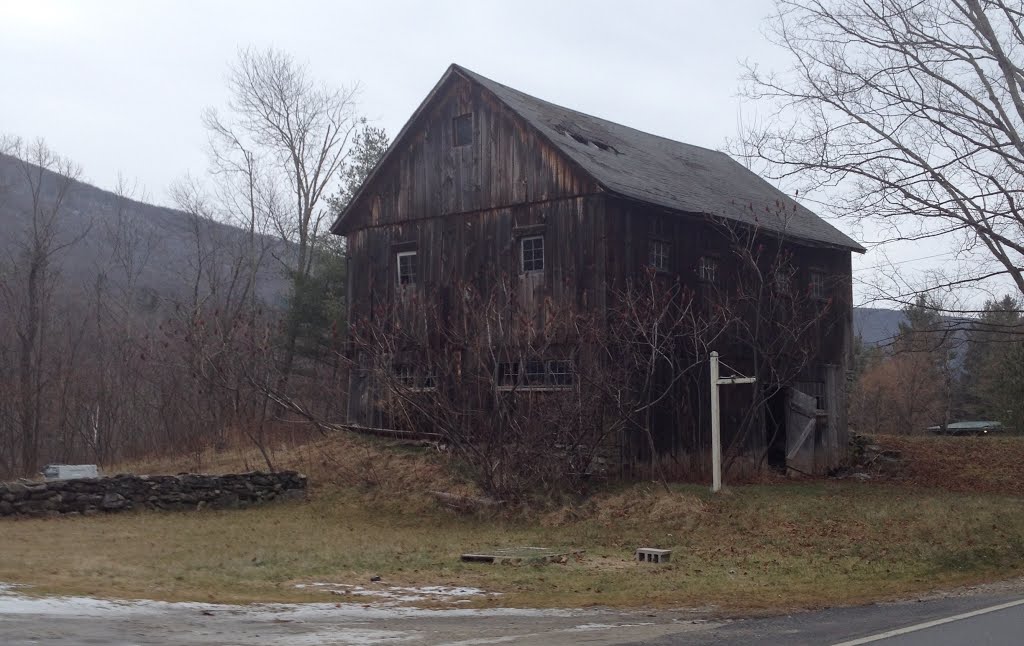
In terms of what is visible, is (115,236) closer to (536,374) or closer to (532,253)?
(532,253)

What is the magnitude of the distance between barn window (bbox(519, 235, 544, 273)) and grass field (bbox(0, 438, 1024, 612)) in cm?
485

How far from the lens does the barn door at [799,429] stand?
25.3 m

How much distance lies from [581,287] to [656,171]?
5038mm

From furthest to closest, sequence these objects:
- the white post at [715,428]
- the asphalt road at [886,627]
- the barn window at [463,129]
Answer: the barn window at [463,129], the white post at [715,428], the asphalt road at [886,627]

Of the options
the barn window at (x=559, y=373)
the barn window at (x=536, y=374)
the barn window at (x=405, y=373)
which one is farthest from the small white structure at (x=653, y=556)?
the barn window at (x=405, y=373)

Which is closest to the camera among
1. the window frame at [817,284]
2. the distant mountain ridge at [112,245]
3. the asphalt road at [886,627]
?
the asphalt road at [886,627]

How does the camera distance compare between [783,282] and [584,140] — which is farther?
[783,282]

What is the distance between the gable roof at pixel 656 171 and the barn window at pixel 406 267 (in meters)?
1.95

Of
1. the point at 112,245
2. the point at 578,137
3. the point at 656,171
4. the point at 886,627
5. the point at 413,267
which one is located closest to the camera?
the point at 886,627

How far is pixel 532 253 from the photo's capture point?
23.3 m

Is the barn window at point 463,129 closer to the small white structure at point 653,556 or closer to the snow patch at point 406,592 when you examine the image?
the small white structure at point 653,556

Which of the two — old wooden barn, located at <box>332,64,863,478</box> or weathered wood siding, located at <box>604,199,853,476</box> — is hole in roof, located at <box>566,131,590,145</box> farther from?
weathered wood siding, located at <box>604,199,853,476</box>

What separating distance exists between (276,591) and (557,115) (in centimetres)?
1766

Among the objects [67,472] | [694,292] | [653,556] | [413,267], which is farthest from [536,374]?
[67,472]
